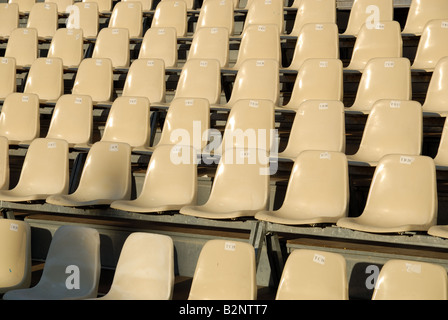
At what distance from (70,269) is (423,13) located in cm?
310

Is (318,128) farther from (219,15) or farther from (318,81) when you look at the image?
(219,15)

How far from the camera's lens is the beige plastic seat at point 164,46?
5.10 meters

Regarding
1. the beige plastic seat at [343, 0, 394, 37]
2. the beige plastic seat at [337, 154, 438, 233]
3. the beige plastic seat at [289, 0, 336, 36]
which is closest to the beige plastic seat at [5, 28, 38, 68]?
the beige plastic seat at [289, 0, 336, 36]

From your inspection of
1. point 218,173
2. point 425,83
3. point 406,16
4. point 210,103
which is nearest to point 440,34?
point 425,83

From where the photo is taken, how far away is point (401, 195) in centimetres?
318

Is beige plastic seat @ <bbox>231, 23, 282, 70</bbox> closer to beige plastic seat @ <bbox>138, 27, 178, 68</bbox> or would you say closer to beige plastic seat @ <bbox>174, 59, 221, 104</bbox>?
beige plastic seat @ <bbox>174, 59, 221, 104</bbox>

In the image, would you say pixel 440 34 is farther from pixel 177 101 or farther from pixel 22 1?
pixel 22 1

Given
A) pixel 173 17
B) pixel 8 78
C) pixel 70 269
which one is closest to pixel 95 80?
pixel 8 78

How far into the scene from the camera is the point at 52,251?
10.3ft

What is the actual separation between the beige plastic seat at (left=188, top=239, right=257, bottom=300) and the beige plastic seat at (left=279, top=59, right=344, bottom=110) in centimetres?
179

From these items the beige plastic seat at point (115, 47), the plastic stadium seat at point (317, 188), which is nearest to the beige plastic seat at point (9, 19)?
the beige plastic seat at point (115, 47)

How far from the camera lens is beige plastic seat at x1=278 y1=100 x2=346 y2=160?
3.75m

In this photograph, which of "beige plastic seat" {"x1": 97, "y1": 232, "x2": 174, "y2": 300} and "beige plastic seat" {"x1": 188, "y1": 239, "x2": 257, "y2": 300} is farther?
"beige plastic seat" {"x1": 97, "y1": 232, "x2": 174, "y2": 300}
